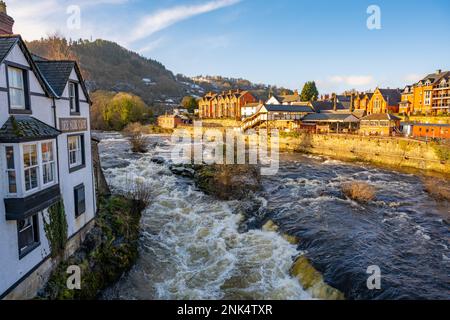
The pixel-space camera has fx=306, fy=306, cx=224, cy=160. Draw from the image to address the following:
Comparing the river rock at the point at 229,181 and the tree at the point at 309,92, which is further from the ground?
the tree at the point at 309,92

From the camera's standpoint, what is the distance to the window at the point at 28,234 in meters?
9.43

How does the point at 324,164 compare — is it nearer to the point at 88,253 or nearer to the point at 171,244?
the point at 171,244

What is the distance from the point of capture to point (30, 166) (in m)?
9.39

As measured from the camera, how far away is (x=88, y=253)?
41.2 ft

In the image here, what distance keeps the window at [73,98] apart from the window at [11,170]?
186 inches

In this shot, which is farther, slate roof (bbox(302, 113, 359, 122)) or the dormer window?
slate roof (bbox(302, 113, 359, 122))

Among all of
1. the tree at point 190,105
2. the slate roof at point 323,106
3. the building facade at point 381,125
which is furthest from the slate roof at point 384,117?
the tree at point 190,105

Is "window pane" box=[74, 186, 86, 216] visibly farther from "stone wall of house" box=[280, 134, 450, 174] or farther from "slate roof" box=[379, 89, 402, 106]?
"slate roof" box=[379, 89, 402, 106]

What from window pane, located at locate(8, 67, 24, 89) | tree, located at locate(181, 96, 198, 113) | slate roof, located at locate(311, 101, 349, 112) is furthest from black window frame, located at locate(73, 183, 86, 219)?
tree, located at locate(181, 96, 198, 113)

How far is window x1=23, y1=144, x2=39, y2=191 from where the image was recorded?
9.23 meters

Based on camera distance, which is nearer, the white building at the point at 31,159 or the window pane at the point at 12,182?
the white building at the point at 31,159

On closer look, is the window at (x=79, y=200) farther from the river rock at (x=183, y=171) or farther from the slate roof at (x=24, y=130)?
the river rock at (x=183, y=171)

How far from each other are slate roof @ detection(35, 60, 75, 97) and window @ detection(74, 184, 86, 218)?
13.4 ft

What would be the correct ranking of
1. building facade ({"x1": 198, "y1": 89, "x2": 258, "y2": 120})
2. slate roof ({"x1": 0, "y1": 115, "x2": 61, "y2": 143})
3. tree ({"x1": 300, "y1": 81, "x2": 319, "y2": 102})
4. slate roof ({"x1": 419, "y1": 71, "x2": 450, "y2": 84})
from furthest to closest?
tree ({"x1": 300, "y1": 81, "x2": 319, "y2": 102}), building facade ({"x1": 198, "y1": 89, "x2": 258, "y2": 120}), slate roof ({"x1": 419, "y1": 71, "x2": 450, "y2": 84}), slate roof ({"x1": 0, "y1": 115, "x2": 61, "y2": 143})
